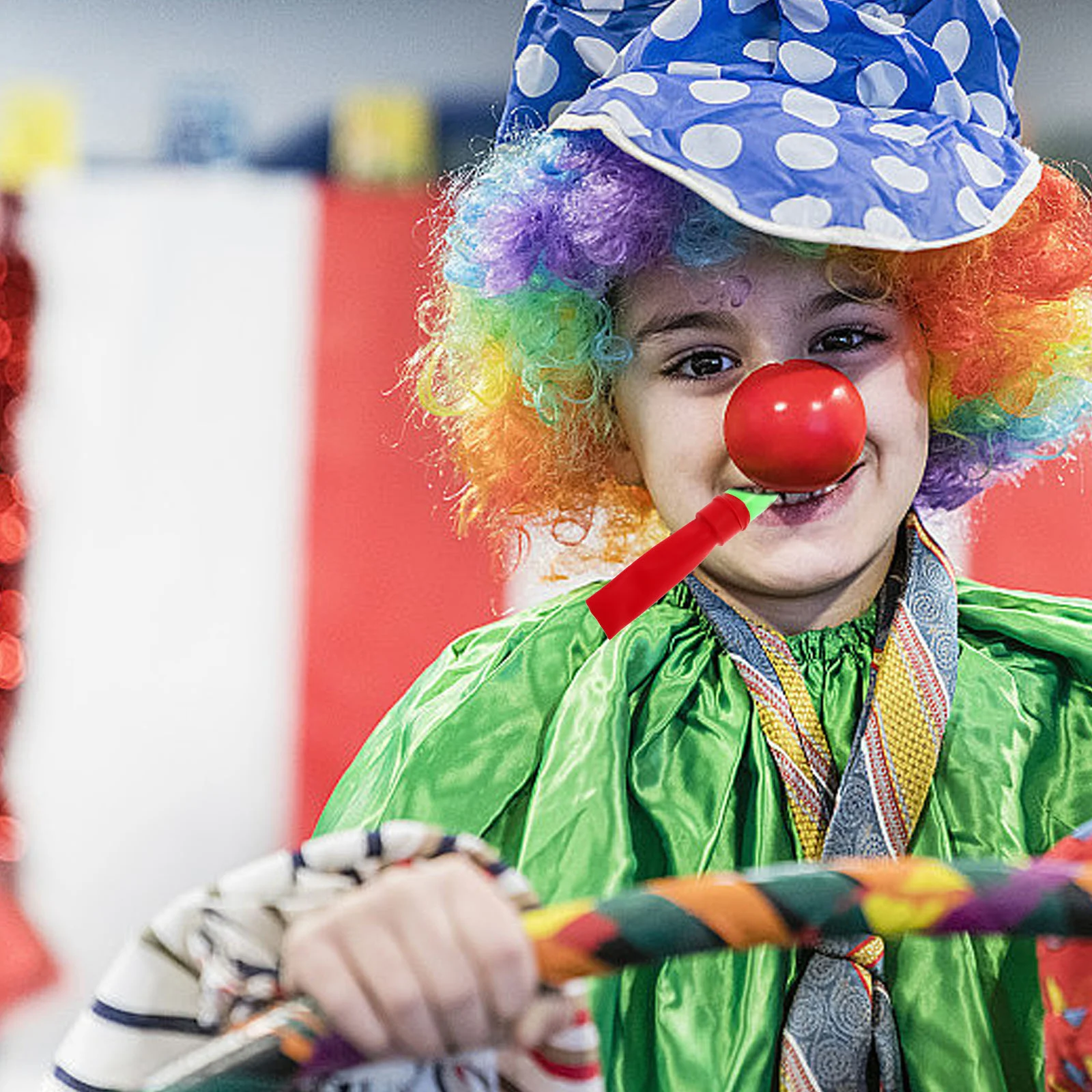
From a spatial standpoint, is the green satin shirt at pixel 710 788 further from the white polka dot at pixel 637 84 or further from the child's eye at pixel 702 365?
the white polka dot at pixel 637 84

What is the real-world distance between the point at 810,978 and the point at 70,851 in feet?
3.74

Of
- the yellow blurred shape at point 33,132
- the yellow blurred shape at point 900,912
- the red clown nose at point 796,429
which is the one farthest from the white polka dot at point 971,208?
the yellow blurred shape at point 33,132

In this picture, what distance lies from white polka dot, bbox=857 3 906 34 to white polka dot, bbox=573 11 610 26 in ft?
0.47

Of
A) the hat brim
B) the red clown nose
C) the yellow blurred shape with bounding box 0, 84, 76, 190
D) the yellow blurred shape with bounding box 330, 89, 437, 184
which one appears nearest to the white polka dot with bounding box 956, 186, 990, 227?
the hat brim

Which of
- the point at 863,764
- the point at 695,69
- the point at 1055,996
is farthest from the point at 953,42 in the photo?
the point at 1055,996

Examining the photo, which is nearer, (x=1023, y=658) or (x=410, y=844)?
(x=410, y=844)

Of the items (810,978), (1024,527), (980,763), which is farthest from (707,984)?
(1024,527)

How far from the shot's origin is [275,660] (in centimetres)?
188

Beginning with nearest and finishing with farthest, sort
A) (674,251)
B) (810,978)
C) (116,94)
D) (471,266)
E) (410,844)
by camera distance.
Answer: (410,844)
(810,978)
(674,251)
(471,266)
(116,94)

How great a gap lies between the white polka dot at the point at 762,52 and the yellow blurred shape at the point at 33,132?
114 centimetres

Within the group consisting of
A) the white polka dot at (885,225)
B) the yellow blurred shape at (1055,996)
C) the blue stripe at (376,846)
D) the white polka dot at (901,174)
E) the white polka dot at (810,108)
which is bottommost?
the yellow blurred shape at (1055,996)

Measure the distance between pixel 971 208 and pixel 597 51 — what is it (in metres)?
0.24

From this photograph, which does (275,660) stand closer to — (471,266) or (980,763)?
(471,266)

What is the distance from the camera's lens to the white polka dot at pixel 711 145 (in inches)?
36.5
